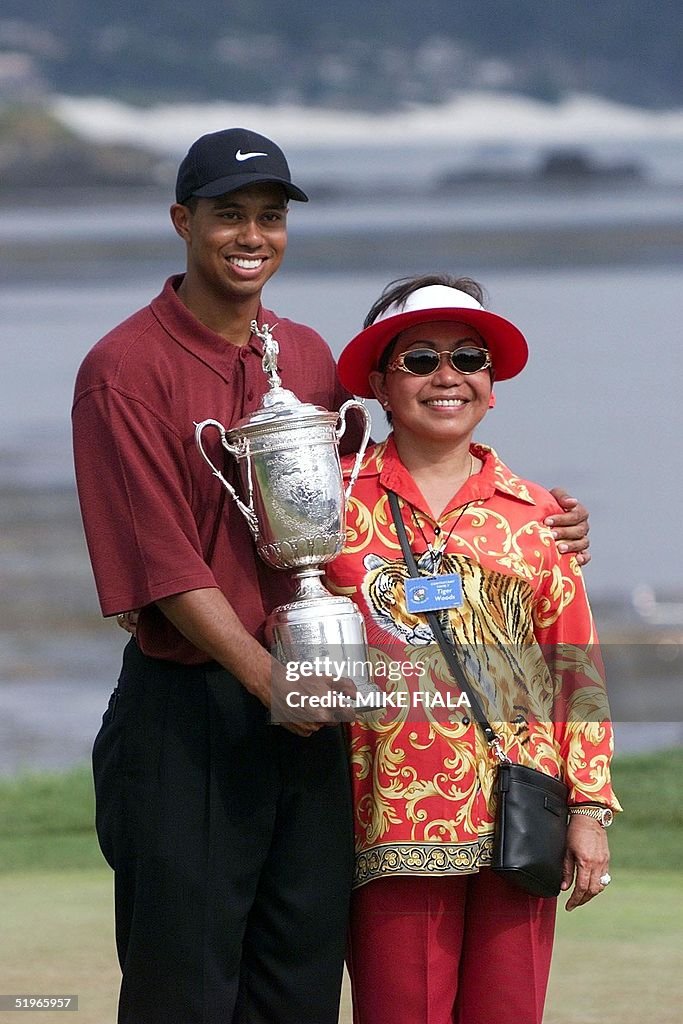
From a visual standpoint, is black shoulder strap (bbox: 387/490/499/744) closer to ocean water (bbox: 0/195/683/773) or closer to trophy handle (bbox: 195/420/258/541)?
trophy handle (bbox: 195/420/258/541)

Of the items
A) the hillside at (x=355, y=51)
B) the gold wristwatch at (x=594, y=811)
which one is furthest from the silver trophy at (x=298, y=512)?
the hillside at (x=355, y=51)

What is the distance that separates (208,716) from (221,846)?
7.6 inches

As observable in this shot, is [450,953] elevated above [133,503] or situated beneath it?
situated beneath

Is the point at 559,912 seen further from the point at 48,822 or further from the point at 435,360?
the point at 435,360

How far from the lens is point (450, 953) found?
2.41 m

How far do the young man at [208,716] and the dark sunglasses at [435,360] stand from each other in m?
0.23

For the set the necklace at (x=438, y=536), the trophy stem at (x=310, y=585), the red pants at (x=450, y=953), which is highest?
the necklace at (x=438, y=536)

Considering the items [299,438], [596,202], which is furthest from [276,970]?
[596,202]

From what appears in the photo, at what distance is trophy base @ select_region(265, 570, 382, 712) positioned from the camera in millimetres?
2273

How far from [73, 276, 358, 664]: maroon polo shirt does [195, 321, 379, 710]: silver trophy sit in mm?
43

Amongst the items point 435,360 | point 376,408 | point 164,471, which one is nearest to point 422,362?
point 435,360

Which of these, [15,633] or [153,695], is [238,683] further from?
[15,633]

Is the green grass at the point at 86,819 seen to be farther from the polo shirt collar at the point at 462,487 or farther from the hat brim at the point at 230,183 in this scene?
the hat brim at the point at 230,183

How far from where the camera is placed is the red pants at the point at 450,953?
2391 millimetres
